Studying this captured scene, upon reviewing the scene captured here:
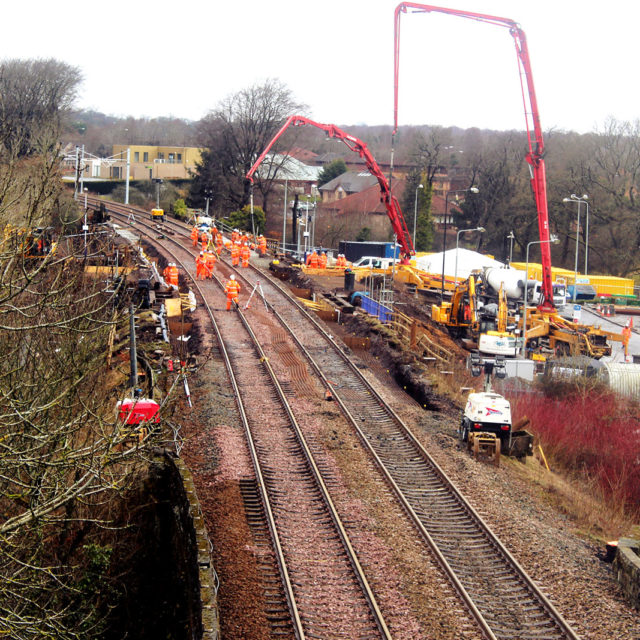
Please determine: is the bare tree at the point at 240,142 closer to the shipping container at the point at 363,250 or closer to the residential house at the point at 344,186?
the shipping container at the point at 363,250

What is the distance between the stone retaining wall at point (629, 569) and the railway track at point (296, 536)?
3680 millimetres

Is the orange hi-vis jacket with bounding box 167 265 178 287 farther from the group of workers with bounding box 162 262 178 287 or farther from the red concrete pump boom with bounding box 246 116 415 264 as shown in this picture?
the red concrete pump boom with bounding box 246 116 415 264

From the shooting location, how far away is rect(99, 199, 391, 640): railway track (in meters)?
9.67

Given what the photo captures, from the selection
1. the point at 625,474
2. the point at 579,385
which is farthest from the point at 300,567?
the point at 579,385

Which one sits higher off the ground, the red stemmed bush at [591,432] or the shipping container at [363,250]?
the shipping container at [363,250]

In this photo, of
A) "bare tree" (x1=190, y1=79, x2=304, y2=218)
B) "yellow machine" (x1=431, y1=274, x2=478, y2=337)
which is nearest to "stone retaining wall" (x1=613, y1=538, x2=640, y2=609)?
"yellow machine" (x1=431, y1=274, x2=478, y2=337)

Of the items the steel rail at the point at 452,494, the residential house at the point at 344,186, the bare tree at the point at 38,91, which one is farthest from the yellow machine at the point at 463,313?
the residential house at the point at 344,186

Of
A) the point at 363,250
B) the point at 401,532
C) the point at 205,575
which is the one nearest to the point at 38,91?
the point at 363,250

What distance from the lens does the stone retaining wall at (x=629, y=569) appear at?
422 inches

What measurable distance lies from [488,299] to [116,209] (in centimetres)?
2908

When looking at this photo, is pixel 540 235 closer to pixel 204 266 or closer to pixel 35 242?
pixel 204 266

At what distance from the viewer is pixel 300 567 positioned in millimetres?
10961

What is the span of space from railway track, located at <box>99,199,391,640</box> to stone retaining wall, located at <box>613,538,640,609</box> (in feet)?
12.1

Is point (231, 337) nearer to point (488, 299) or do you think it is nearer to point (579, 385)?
point (579, 385)
